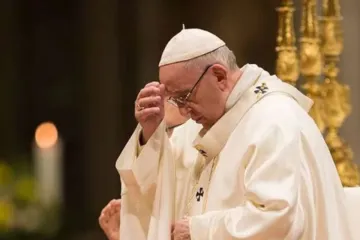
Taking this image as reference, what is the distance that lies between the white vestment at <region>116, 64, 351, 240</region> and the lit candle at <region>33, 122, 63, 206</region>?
7.77ft

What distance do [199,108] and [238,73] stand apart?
161mm

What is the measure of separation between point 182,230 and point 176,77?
44 centimetres

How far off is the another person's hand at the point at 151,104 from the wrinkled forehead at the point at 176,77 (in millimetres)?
22

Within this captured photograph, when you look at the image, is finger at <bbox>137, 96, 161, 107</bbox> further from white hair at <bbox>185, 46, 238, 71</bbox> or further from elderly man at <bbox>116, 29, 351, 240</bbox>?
white hair at <bbox>185, 46, 238, 71</bbox>

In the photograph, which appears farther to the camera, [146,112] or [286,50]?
[286,50]

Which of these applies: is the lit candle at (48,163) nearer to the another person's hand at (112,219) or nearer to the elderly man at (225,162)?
the another person's hand at (112,219)

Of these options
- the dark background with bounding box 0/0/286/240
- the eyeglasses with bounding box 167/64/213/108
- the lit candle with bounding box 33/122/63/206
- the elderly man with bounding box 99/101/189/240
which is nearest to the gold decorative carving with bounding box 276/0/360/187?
the elderly man with bounding box 99/101/189/240

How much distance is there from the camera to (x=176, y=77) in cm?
300

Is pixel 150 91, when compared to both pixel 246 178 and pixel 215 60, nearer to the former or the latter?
pixel 215 60

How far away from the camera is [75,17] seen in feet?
19.4

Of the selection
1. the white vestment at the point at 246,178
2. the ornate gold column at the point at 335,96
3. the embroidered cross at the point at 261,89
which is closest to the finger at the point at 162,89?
the white vestment at the point at 246,178

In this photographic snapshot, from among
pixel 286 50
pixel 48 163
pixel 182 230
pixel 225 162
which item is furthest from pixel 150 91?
pixel 48 163

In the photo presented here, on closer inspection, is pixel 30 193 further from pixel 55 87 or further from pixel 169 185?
pixel 169 185

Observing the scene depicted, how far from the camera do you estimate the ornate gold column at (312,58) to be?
4.05 m
